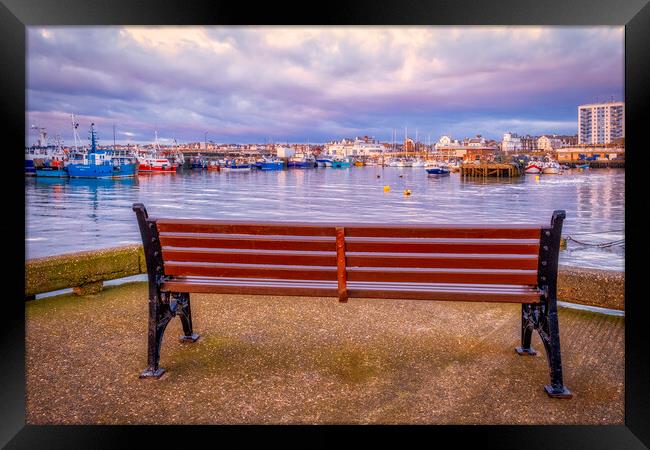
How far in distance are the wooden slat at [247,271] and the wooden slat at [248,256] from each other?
0.03 metres

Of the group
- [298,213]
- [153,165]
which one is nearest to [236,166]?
[153,165]

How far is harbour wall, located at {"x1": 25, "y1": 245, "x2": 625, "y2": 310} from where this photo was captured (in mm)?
4775

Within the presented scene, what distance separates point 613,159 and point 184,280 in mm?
162422

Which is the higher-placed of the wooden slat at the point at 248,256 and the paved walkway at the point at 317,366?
the wooden slat at the point at 248,256

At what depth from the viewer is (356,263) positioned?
3.77 meters

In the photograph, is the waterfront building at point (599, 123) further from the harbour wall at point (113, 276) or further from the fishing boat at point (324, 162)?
the harbour wall at point (113, 276)

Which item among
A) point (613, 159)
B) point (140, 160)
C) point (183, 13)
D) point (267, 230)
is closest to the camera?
point (183, 13)

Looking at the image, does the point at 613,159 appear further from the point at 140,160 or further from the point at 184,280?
the point at 184,280

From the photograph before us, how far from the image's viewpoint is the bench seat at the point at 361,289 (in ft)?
11.9

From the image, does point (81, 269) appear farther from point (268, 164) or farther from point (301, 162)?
point (301, 162)

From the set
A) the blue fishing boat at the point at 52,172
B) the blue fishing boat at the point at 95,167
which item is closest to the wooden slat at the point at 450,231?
the blue fishing boat at the point at 95,167

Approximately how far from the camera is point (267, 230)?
148 inches

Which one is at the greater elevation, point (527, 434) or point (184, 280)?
point (184, 280)
